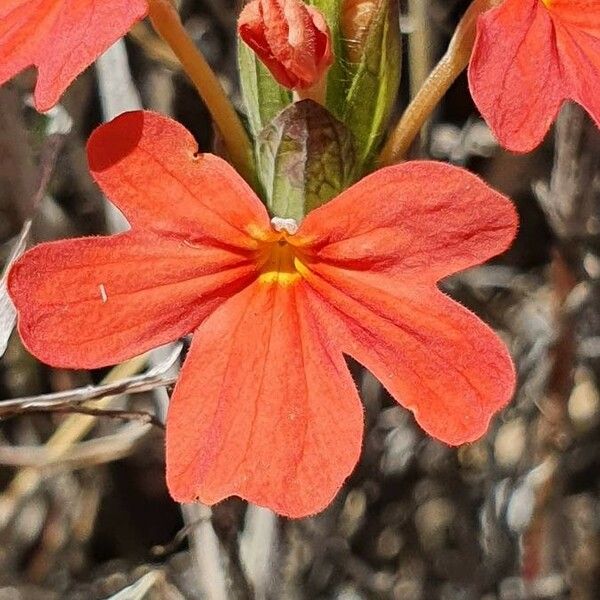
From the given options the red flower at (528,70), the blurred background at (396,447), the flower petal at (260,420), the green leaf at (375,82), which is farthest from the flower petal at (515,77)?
the blurred background at (396,447)

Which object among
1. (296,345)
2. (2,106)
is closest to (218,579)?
(296,345)

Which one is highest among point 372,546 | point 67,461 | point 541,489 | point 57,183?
point 57,183

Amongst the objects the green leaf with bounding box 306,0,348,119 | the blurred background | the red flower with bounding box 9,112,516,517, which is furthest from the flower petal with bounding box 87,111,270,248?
the blurred background

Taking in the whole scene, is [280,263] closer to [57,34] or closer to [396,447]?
[57,34]

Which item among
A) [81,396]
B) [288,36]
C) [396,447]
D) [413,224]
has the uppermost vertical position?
[288,36]

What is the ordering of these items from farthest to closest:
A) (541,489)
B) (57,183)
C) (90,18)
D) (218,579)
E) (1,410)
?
(57,183) → (541,489) → (218,579) → (1,410) → (90,18)

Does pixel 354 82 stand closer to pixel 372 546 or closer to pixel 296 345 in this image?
pixel 296 345

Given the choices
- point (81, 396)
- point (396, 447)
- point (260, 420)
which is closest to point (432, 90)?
point (260, 420)
